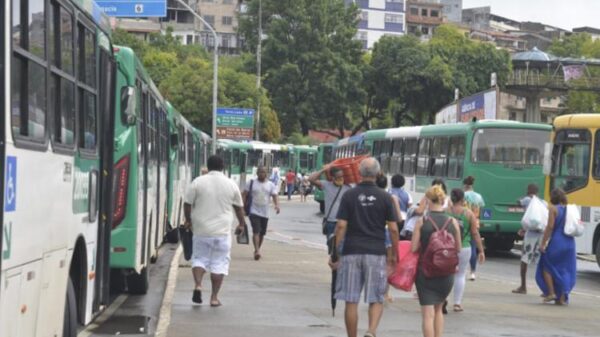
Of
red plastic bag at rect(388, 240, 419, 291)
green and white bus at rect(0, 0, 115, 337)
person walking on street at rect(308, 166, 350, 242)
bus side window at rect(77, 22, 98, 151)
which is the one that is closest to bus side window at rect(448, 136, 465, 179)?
person walking on street at rect(308, 166, 350, 242)

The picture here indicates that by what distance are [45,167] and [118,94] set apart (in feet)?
18.4

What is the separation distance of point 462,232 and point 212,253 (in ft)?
11.0

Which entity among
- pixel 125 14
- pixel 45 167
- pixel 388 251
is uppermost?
pixel 125 14

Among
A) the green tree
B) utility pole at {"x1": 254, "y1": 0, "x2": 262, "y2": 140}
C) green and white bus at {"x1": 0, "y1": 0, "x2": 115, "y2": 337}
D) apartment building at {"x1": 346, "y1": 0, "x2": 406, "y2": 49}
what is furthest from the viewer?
apartment building at {"x1": 346, "y1": 0, "x2": 406, "y2": 49}

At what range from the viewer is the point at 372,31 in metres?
147

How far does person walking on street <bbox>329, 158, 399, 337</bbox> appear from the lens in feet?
37.2

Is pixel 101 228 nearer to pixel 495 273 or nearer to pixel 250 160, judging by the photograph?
pixel 495 273

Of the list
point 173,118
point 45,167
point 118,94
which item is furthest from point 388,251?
point 173,118

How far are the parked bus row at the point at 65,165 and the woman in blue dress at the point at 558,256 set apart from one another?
19.4ft

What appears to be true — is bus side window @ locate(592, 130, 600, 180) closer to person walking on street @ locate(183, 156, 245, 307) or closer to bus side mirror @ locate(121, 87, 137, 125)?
person walking on street @ locate(183, 156, 245, 307)

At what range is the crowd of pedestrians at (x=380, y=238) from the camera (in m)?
11.4

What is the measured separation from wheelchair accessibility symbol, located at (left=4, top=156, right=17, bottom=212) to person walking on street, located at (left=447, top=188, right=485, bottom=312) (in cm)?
950

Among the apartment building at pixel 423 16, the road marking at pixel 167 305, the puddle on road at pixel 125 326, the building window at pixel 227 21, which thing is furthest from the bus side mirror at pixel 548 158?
the apartment building at pixel 423 16

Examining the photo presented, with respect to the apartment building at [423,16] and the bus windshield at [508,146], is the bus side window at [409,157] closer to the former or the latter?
the bus windshield at [508,146]
